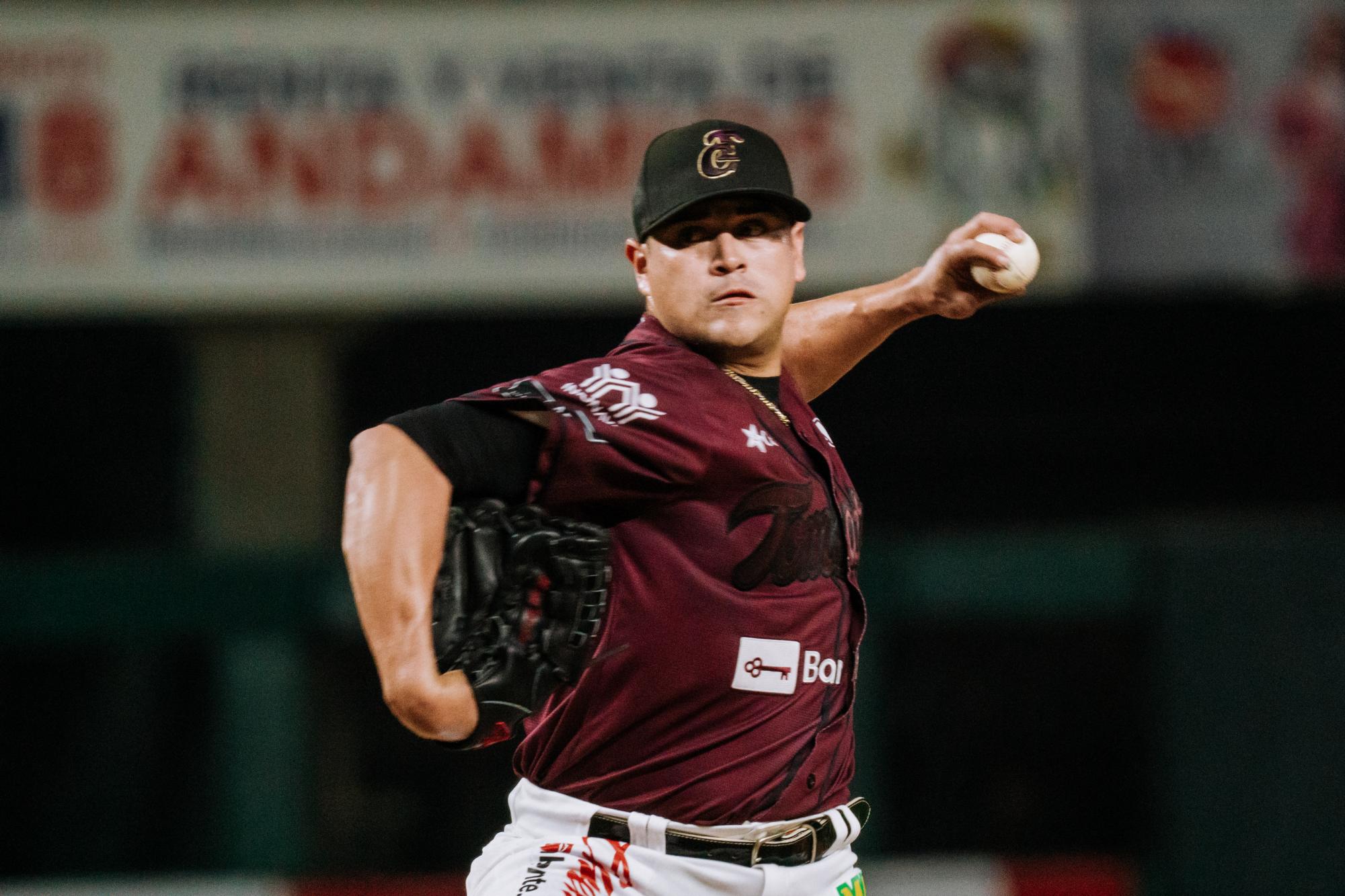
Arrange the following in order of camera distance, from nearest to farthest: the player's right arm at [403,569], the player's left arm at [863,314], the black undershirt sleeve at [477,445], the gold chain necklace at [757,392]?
1. the player's right arm at [403,569]
2. the black undershirt sleeve at [477,445]
3. the gold chain necklace at [757,392]
4. the player's left arm at [863,314]

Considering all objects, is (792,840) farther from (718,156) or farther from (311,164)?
(311,164)

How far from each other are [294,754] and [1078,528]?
10.6 ft

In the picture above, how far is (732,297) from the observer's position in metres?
2.58

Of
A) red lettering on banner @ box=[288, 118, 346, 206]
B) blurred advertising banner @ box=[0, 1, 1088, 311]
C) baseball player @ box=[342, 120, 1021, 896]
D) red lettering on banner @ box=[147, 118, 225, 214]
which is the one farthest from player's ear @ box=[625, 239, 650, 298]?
red lettering on banner @ box=[147, 118, 225, 214]

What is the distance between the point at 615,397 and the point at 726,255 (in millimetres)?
360

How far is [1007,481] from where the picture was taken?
9.21m

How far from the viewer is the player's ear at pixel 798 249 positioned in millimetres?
2717

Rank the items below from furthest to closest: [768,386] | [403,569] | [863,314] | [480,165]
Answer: [480,165], [863,314], [768,386], [403,569]

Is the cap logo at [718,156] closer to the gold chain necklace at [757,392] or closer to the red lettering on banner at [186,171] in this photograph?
the gold chain necklace at [757,392]

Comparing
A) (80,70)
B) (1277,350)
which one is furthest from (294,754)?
(1277,350)

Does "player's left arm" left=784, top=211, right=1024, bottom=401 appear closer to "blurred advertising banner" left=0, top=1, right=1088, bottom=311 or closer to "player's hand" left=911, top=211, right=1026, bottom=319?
"player's hand" left=911, top=211, right=1026, bottom=319

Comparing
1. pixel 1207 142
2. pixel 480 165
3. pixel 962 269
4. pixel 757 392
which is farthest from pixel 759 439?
pixel 1207 142

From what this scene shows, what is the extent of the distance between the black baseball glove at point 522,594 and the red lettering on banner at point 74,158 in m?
4.92

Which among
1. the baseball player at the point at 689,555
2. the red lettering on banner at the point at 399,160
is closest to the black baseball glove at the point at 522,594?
the baseball player at the point at 689,555
